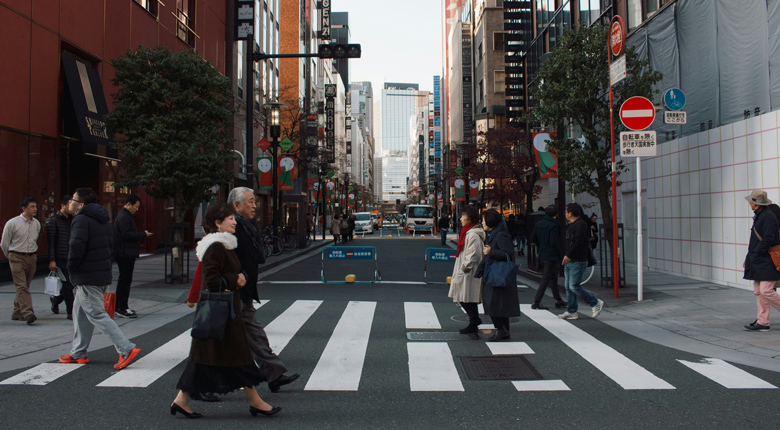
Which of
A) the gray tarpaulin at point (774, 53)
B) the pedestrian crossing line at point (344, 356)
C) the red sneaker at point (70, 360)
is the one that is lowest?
the pedestrian crossing line at point (344, 356)

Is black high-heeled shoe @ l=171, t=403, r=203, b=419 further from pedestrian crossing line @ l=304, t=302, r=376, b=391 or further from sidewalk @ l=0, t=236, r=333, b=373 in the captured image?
sidewalk @ l=0, t=236, r=333, b=373

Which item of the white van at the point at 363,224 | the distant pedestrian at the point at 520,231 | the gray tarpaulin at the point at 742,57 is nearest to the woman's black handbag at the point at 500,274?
the gray tarpaulin at the point at 742,57

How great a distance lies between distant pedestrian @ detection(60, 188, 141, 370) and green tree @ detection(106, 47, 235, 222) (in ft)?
23.4

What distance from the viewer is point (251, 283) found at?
495 cm

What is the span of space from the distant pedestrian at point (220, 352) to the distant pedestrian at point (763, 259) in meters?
6.61

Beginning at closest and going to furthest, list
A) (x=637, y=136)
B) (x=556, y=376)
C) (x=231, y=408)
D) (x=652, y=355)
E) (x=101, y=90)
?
(x=231, y=408) → (x=556, y=376) → (x=652, y=355) → (x=637, y=136) → (x=101, y=90)

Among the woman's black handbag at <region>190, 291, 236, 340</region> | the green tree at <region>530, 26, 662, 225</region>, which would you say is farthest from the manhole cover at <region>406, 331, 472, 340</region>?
the green tree at <region>530, 26, 662, 225</region>

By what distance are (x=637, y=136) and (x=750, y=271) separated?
3.70 meters

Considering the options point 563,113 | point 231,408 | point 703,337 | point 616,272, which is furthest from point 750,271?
point 231,408

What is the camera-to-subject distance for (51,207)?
1512 centimetres

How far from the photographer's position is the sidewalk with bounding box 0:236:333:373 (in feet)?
21.6

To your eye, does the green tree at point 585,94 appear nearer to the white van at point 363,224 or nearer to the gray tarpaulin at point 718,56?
the gray tarpaulin at point 718,56

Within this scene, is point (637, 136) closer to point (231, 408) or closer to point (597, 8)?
point (231, 408)

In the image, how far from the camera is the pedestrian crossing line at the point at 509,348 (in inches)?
264
